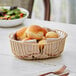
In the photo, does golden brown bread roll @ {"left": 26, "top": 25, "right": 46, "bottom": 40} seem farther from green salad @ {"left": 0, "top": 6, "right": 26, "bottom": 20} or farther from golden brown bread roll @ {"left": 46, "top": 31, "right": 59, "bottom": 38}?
green salad @ {"left": 0, "top": 6, "right": 26, "bottom": 20}

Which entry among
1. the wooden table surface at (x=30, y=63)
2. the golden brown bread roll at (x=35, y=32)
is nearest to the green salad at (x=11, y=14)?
the wooden table surface at (x=30, y=63)

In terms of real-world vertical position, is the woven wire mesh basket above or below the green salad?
below

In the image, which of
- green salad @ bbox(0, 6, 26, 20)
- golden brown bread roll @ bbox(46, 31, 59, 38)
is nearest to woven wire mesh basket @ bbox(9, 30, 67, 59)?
golden brown bread roll @ bbox(46, 31, 59, 38)


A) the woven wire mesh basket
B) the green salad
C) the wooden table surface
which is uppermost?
the green salad

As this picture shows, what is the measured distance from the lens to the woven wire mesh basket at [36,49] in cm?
107

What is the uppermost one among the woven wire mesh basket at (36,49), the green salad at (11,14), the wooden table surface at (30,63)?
the green salad at (11,14)

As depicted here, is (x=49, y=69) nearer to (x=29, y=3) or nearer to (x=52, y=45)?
(x=52, y=45)

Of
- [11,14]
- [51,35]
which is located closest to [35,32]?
[51,35]

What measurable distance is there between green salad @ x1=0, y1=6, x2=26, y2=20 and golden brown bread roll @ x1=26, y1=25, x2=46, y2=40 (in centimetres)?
46

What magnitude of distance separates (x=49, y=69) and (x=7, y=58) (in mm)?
208

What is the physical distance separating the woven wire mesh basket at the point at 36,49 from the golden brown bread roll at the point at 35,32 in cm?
3

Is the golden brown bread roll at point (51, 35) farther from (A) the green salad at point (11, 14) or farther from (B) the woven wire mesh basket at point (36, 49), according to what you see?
(A) the green salad at point (11, 14)

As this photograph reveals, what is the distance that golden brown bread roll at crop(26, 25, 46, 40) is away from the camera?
1.09 metres

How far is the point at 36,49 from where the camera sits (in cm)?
107
